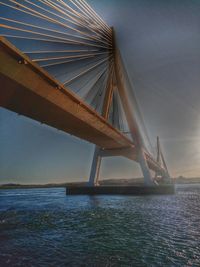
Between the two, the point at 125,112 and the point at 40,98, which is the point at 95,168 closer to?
the point at 125,112

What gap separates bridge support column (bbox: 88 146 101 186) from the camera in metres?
27.2

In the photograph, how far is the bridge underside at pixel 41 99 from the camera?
910cm

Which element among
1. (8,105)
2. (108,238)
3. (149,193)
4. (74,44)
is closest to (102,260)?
(108,238)

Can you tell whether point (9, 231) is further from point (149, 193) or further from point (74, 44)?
point (149, 193)

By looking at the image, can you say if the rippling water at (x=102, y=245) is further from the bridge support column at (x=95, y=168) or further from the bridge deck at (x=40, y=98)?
the bridge support column at (x=95, y=168)

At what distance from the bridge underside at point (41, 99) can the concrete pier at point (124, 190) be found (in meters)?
7.91

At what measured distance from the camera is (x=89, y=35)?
572 inches

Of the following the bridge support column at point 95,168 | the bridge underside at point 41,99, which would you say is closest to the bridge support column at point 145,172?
the bridge support column at point 95,168

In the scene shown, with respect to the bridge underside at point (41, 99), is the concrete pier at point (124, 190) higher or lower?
lower

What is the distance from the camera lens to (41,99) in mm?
12047

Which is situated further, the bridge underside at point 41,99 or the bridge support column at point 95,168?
the bridge support column at point 95,168

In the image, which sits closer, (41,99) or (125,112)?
(41,99)

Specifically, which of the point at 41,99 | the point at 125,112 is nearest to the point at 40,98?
the point at 41,99

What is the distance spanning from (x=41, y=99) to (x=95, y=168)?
17265 mm
